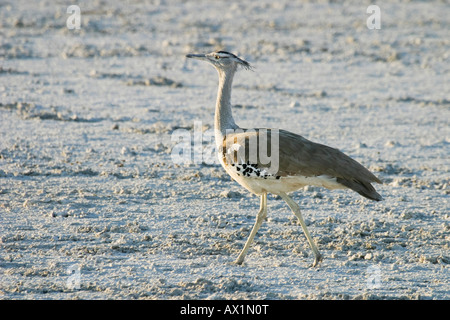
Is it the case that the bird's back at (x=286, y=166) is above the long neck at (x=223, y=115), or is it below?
below

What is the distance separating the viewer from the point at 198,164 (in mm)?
6648

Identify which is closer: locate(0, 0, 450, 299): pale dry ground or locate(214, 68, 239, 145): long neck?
locate(0, 0, 450, 299): pale dry ground

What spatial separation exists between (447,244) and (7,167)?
3.46 m

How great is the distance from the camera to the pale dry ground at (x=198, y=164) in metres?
4.39

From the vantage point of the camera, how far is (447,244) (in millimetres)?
4969

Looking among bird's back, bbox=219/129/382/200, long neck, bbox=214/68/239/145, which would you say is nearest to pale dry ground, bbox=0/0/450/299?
bird's back, bbox=219/129/382/200

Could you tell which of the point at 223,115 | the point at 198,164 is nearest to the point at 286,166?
the point at 223,115

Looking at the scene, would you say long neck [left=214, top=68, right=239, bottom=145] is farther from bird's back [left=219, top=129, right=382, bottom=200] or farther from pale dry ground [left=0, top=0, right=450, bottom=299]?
pale dry ground [left=0, top=0, right=450, bottom=299]

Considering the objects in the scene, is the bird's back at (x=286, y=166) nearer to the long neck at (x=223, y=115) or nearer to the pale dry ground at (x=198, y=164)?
the long neck at (x=223, y=115)

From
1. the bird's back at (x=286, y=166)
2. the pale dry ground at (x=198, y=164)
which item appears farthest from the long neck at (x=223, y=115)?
the pale dry ground at (x=198, y=164)

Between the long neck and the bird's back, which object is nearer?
the bird's back

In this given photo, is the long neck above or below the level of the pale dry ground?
above

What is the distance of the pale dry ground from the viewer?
14.4 ft
